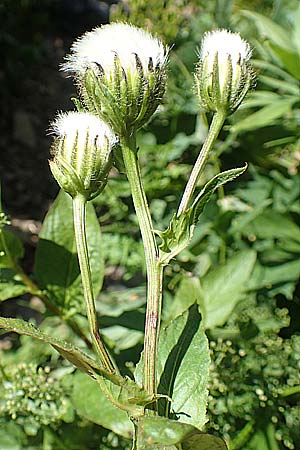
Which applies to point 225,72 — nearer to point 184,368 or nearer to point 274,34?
point 184,368

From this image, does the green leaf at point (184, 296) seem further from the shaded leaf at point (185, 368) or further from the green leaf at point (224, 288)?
the shaded leaf at point (185, 368)

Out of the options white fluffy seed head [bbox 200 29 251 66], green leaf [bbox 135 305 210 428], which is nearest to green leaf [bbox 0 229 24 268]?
green leaf [bbox 135 305 210 428]

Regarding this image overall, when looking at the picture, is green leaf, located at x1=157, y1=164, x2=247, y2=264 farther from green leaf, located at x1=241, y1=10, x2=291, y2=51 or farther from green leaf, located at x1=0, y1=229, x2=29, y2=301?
green leaf, located at x1=241, y1=10, x2=291, y2=51

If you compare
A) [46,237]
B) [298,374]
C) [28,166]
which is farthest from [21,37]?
[298,374]

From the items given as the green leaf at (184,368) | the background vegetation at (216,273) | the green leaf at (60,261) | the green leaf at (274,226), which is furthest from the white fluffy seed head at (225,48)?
the green leaf at (274,226)

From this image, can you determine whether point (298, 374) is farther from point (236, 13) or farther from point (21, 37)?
point (21, 37)

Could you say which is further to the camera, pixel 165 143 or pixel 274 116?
pixel 165 143

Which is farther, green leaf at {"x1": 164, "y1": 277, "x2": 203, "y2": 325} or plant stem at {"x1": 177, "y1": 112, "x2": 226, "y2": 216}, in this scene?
green leaf at {"x1": 164, "y1": 277, "x2": 203, "y2": 325}
